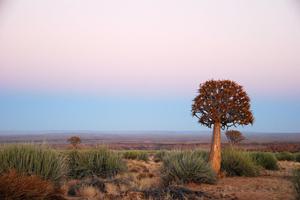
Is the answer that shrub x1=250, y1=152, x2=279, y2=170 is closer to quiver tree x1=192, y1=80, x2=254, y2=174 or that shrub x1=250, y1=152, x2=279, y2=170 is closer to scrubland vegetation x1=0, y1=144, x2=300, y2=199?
scrubland vegetation x1=0, y1=144, x2=300, y2=199

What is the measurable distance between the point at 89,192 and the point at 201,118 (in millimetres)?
5480

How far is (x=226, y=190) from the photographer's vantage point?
11789 millimetres

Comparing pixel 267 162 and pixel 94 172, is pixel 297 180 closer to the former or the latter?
pixel 94 172

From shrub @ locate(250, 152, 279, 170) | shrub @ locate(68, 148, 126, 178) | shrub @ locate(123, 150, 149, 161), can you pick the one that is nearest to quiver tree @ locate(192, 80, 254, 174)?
shrub @ locate(68, 148, 126, 178)

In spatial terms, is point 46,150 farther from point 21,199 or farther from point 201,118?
point 201,118

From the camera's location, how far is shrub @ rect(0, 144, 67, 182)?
11070 millimetres

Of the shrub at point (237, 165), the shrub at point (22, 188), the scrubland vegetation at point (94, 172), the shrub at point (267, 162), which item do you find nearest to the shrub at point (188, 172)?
the scrubland vegetation at point (94, 172)

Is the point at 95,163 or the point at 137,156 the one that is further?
the point at 137,156

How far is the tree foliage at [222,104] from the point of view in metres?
14.3

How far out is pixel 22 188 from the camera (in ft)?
27.0

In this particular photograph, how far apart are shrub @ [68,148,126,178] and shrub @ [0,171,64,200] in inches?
251

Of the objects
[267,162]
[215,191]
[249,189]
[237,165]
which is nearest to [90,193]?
[215,191]

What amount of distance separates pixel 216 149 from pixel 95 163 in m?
4.31

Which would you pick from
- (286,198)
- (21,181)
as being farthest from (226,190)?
(21,181)
